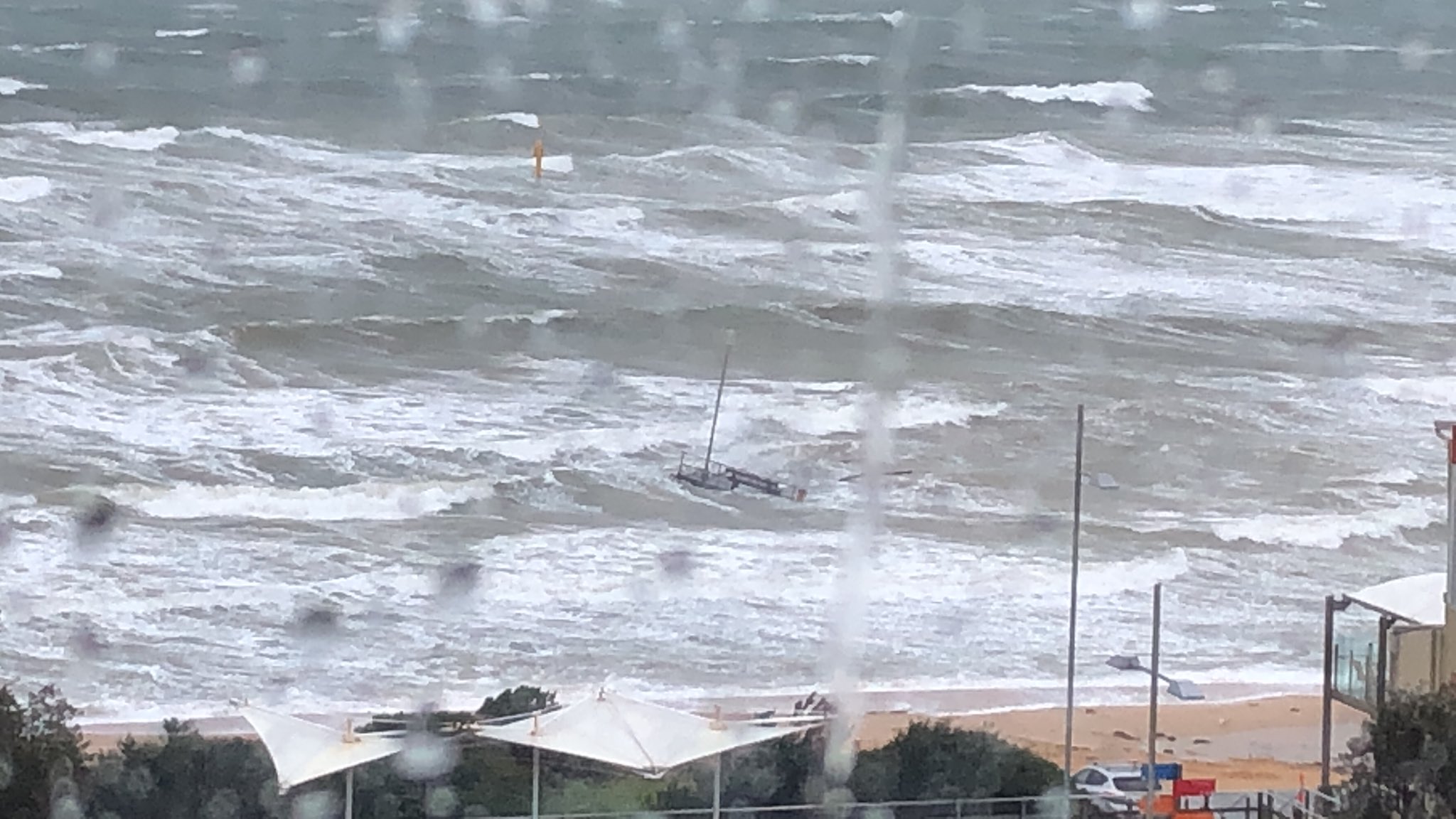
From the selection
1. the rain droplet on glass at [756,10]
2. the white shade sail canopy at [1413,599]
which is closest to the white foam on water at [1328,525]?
the white shade sail canopy at [1413,599]

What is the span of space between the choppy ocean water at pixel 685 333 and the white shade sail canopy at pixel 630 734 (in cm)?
369

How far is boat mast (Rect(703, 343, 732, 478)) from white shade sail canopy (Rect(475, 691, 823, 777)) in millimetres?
7293

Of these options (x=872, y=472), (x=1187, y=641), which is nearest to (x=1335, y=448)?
(x=872, y=472)

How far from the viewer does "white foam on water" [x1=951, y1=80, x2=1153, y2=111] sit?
20797 millimetres

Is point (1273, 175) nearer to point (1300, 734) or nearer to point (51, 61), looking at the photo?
point (51, 61)

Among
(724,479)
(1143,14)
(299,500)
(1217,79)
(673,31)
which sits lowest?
(299,500)

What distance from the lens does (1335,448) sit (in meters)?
13.2

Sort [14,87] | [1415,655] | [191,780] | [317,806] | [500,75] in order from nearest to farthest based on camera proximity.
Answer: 1. [1415,655]
2. [191,780]
3. [317,806]
4. [14,87]
5. [500,75]

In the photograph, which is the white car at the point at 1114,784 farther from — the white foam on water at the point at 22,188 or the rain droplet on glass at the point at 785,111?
the rain droplet on glass at the point at 785,111

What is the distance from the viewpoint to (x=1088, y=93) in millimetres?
21391

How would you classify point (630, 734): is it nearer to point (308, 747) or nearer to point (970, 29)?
point (308, 747)

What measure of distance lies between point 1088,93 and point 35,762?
1782 cm

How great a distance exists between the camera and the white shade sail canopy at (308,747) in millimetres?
4824

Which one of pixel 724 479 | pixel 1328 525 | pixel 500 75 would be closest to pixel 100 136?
pixel 500 75
